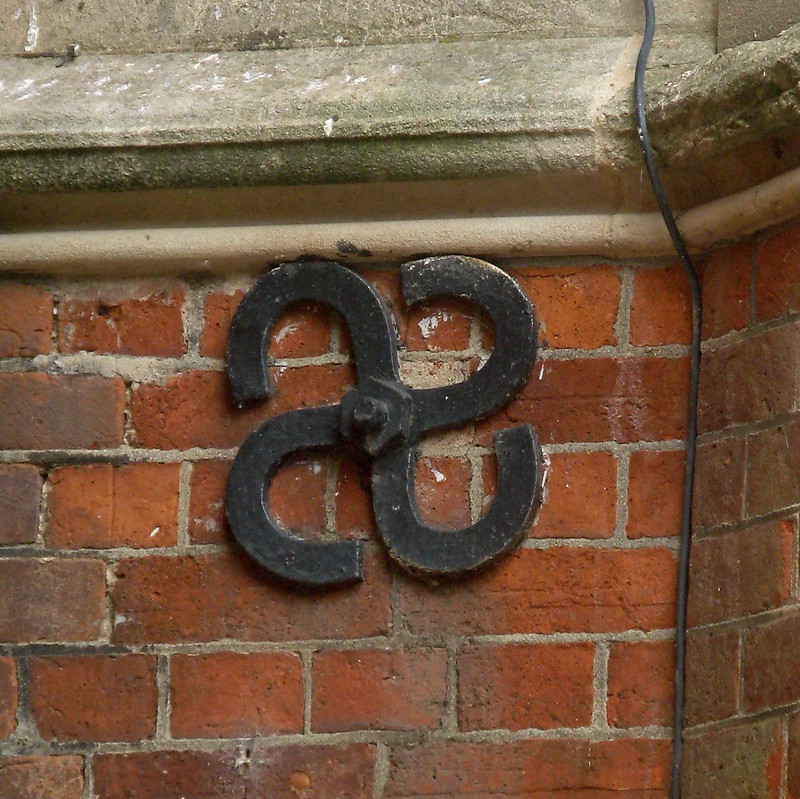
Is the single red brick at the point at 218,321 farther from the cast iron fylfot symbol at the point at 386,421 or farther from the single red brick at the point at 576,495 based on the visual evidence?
the single red brick at the point at 576,495

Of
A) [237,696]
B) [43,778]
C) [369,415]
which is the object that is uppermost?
[369,415]

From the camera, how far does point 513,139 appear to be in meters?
1.64

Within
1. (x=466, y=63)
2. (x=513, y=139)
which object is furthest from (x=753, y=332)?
(x=466, y=63)

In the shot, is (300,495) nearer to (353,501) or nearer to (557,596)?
(353,501)

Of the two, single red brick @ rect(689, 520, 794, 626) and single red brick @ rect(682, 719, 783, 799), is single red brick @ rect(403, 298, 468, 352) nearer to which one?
single red brick @ rect(689, 520, 794, 626)

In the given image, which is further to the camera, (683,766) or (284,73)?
(284,73)

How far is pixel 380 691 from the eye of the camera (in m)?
1.65

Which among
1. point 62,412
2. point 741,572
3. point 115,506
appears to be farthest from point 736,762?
point 62,412

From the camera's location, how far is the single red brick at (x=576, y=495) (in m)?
1.66

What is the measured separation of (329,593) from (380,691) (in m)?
0.12

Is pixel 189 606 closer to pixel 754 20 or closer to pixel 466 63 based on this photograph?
pixel 466 63

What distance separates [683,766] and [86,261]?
2.99ft

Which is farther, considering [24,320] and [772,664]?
[24,320]

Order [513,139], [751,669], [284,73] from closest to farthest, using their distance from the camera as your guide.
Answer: [751,669] < [513,139] < [284,73]
